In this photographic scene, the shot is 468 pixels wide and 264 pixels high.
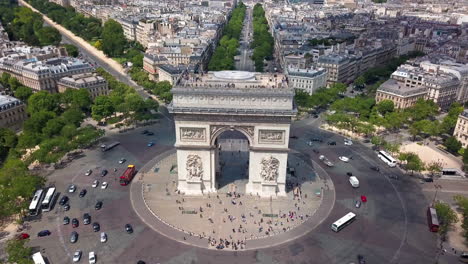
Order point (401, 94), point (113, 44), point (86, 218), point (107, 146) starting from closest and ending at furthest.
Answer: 1. point (86, 218)
2. point (107, 146)
3. point (401, 94)
4. point (113, 44)

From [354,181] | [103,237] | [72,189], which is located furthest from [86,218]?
[354,181]

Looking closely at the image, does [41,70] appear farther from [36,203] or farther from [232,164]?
[232,164]

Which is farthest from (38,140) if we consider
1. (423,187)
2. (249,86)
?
(423,187)

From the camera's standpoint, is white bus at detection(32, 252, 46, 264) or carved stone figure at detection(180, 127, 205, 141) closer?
white bus at detection(32, 252, 46, 264)

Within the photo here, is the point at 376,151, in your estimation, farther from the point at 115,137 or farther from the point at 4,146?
the point at 4,146

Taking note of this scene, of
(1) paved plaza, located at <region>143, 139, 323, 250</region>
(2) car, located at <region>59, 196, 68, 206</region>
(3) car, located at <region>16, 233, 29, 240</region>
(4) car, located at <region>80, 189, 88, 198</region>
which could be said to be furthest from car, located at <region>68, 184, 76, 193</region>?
(3) car, located at <region>16, 233, 29, 240</region>

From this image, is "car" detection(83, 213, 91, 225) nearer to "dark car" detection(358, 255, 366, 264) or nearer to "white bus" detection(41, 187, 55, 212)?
"white bus" detection(41, 187, 55, 212)
